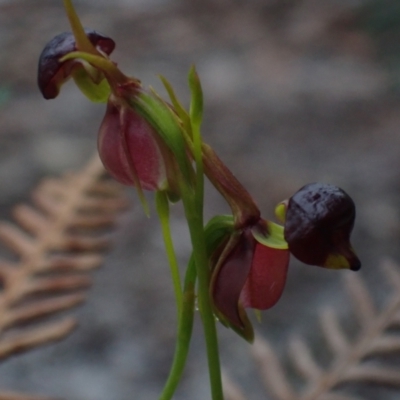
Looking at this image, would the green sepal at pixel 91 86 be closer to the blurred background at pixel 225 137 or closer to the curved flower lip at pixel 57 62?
the curved flower lip at pixel 57 62

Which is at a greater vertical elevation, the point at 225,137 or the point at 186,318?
the point at 225,137

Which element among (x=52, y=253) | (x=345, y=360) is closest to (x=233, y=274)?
(x=345, y=360)

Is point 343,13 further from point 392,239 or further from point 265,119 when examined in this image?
point 392,239

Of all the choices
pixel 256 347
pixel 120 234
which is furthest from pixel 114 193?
pixel 256 347

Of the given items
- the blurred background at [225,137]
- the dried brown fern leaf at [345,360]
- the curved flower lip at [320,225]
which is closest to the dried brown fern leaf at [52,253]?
the blurred background at [225,137]

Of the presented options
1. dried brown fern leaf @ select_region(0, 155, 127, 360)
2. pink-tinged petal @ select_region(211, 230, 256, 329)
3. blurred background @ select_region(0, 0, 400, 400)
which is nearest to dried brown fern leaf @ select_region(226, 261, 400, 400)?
blurred background @ select_region(0, 0, 400, 400)

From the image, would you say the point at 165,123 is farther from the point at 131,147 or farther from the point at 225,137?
the point at 225,137

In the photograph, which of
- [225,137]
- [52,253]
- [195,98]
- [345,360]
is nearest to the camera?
[195,98]
